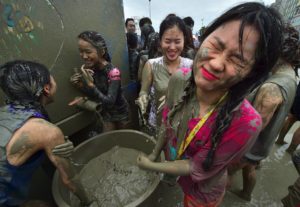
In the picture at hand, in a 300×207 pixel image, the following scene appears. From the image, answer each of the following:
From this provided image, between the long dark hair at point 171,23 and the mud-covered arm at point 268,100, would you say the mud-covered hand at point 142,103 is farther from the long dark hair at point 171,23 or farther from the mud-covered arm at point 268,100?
the mud-covered arm at point 268,100

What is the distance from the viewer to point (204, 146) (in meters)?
1.07

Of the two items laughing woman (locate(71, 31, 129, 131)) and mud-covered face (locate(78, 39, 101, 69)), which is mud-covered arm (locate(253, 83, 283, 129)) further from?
mud-covered face (locate(78, 39, 101, 69))

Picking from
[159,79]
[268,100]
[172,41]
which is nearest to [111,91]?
[159,79]

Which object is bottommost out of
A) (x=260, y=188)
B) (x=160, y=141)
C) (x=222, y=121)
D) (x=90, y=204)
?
(x=260, y=188)

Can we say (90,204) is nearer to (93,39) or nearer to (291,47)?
(93,39)

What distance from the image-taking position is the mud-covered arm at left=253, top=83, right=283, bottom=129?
154cm

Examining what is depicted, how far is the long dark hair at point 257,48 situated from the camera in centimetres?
80

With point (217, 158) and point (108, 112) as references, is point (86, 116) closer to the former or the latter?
point (108, 112)

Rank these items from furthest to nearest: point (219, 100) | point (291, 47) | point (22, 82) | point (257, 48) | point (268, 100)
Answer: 1. point (291, 47)
2. point (268, 100)
3. point (22, 82)
4. point (219, 100)
5. point (257, 48)

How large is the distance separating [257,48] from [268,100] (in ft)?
3.00

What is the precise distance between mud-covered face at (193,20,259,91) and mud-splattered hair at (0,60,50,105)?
1210mm

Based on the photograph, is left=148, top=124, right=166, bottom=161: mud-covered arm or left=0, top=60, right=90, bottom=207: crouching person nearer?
left=0, top=60, right=90, bottom=207: crouching person

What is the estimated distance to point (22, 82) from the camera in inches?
51.4

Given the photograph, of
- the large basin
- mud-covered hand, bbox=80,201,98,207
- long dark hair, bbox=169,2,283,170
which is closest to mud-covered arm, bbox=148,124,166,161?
long dark hair, bbox=169,2,283,170
